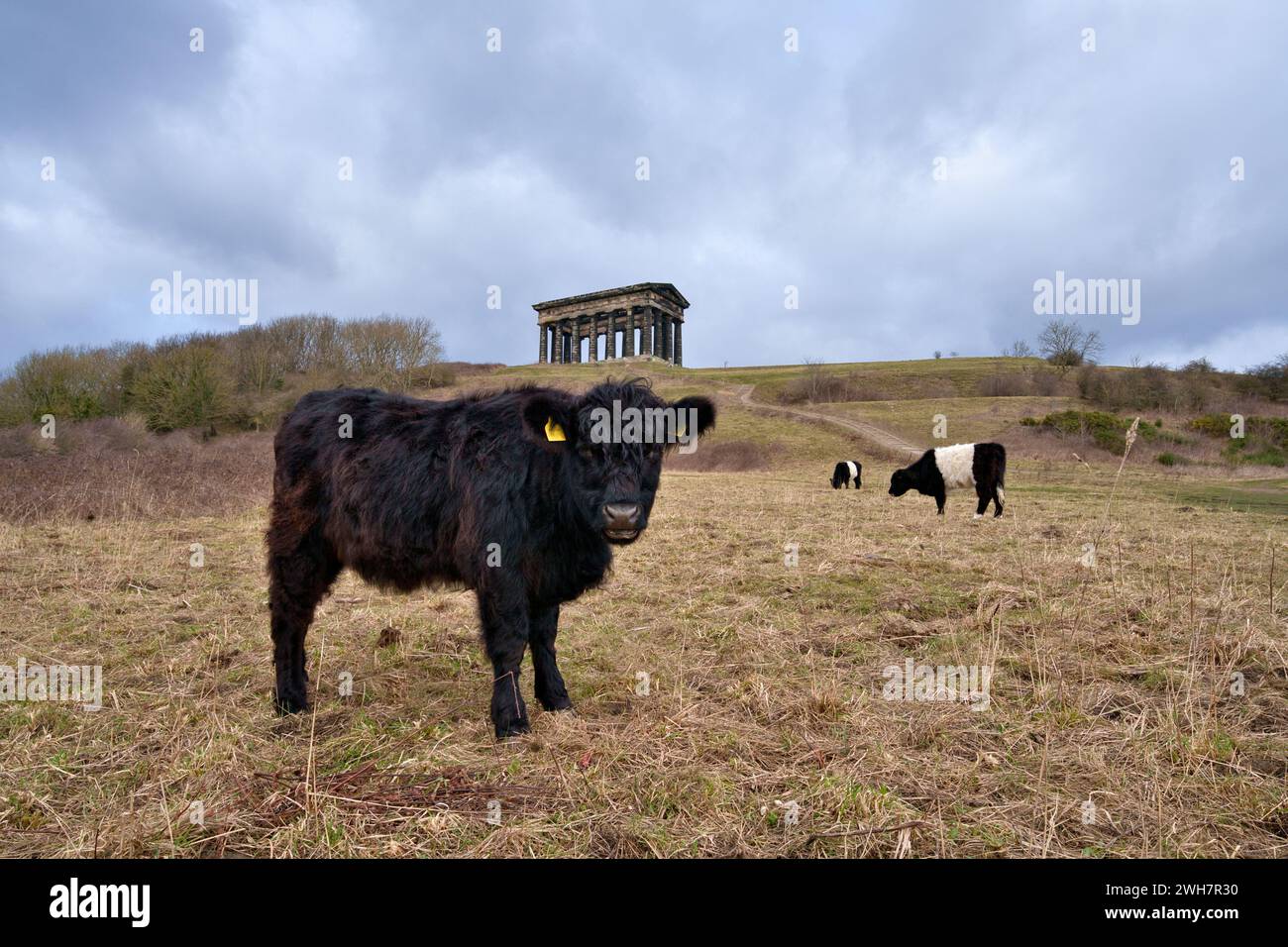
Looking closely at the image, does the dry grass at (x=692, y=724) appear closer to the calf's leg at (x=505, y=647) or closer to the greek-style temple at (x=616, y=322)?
the calf's leg at (x=505, y=647)

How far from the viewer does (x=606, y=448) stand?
4.28m

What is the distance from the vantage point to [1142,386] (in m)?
51.3

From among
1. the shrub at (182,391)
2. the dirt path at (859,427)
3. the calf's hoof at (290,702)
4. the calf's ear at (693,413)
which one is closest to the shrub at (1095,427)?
the dirt path at (859,427)

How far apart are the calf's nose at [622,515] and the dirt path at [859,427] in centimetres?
3570

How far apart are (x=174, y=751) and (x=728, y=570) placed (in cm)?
668

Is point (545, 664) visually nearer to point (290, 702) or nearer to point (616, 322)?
point (290, 702)

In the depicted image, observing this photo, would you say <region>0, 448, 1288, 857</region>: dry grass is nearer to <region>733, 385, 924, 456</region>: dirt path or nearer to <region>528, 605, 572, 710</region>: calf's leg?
<region>528, 605, 572, 710</region>: calf's leg

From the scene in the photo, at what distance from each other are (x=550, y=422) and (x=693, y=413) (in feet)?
4.08

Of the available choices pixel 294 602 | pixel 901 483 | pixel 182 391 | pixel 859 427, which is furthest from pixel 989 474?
pixel 182 391

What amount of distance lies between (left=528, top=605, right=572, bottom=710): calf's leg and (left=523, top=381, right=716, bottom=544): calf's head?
2.66 ft

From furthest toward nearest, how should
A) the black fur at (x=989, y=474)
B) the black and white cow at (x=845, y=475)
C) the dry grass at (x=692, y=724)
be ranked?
the black and white cow at (x=845, y=475)
the black fur at (x=989, y=474)
the dry grass at (x=692, y=724)

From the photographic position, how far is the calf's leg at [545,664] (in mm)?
4684

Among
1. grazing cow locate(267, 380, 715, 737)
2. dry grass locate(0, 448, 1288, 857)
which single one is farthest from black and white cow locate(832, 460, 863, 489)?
grazing cow locate(267, 380, 715, 737)
